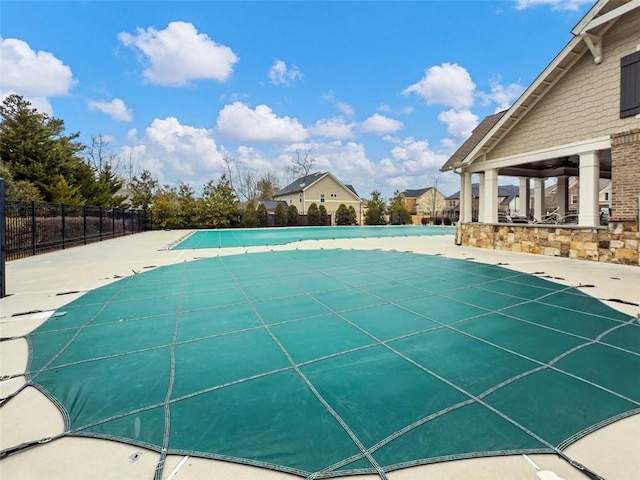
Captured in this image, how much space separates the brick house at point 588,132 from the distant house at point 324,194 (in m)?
26.9

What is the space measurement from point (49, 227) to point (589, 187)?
16.4 m

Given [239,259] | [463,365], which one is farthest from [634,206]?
[239,259]

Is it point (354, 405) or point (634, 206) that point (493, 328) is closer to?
point (354, 405)

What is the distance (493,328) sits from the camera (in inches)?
143

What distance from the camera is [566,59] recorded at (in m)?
8.19

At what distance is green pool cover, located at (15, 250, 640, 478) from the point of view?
186cm

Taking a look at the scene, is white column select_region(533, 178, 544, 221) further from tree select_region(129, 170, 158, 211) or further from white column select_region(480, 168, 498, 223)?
tree select_region(129, 170, 158, 211)

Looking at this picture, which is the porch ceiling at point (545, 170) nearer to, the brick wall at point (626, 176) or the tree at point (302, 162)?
the brick wall at point (626, 176)

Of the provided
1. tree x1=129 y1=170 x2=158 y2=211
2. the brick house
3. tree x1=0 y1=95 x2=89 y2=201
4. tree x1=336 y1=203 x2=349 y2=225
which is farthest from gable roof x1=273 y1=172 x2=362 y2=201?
the brick house

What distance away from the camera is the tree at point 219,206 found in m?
28.5

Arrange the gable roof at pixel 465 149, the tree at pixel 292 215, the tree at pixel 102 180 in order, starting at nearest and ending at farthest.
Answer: the gable roof at pixel 465 149 < the tree at pixel 102 180 < the tree at pixel 292 215

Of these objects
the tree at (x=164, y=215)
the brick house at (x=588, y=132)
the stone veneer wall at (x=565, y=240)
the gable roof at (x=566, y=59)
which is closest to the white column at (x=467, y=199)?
the stone veneer wall at (x=565, y=240)

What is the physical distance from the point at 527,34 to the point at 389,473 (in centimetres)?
1743

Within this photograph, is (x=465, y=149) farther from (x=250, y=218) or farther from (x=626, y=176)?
(x=250, y=218)
